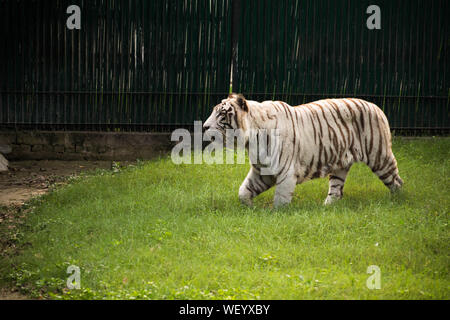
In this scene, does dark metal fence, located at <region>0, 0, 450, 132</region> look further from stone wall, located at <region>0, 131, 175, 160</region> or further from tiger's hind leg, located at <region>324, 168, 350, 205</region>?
tiger's hind leg, located at <region>324, 168, 350, 205</region>

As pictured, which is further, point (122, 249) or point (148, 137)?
point (148, 137)

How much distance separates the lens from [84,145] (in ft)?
34.8

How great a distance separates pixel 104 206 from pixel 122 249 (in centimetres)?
170

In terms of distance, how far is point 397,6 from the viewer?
35.7 ft

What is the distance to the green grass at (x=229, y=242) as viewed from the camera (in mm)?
4684

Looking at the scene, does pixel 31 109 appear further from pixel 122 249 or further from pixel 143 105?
pixel 122 249

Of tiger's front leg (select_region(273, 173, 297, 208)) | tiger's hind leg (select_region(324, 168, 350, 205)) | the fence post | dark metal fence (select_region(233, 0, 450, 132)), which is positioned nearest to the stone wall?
the fence post

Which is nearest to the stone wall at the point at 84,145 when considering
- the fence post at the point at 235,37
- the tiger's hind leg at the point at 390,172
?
the fence post at the point at 235,37

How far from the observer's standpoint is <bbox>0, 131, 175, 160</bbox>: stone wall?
10555 mm

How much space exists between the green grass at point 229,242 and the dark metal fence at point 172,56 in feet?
9.31

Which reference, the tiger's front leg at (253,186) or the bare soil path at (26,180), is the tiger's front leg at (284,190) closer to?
the tiger's front leg at (253,186)

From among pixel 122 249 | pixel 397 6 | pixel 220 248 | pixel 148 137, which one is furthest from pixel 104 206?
pixel 397 6
